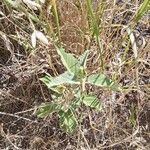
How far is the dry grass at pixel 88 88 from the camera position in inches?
47.7

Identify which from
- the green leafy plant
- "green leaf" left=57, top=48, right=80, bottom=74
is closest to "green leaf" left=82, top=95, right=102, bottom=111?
the green leafy plant

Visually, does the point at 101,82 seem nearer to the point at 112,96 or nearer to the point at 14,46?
the point at 112,96

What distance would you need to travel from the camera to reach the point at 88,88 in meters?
1.22

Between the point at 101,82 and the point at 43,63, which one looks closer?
the point at 101,82

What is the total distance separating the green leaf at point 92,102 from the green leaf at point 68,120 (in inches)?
2.1

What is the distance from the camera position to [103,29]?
121 centimetres

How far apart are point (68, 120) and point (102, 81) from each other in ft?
0.52

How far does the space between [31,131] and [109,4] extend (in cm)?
46

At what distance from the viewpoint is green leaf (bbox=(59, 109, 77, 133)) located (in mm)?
1130

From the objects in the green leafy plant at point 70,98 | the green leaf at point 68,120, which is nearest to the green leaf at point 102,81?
the green leafy plant at point 70,98

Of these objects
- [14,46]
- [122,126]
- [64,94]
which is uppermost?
[14,46]

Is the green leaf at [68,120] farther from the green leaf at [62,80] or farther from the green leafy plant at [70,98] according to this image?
the green leaf at [62,80]

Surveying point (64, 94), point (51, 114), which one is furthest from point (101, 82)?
point (51, 114)

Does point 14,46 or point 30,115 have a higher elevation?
point 14,46
